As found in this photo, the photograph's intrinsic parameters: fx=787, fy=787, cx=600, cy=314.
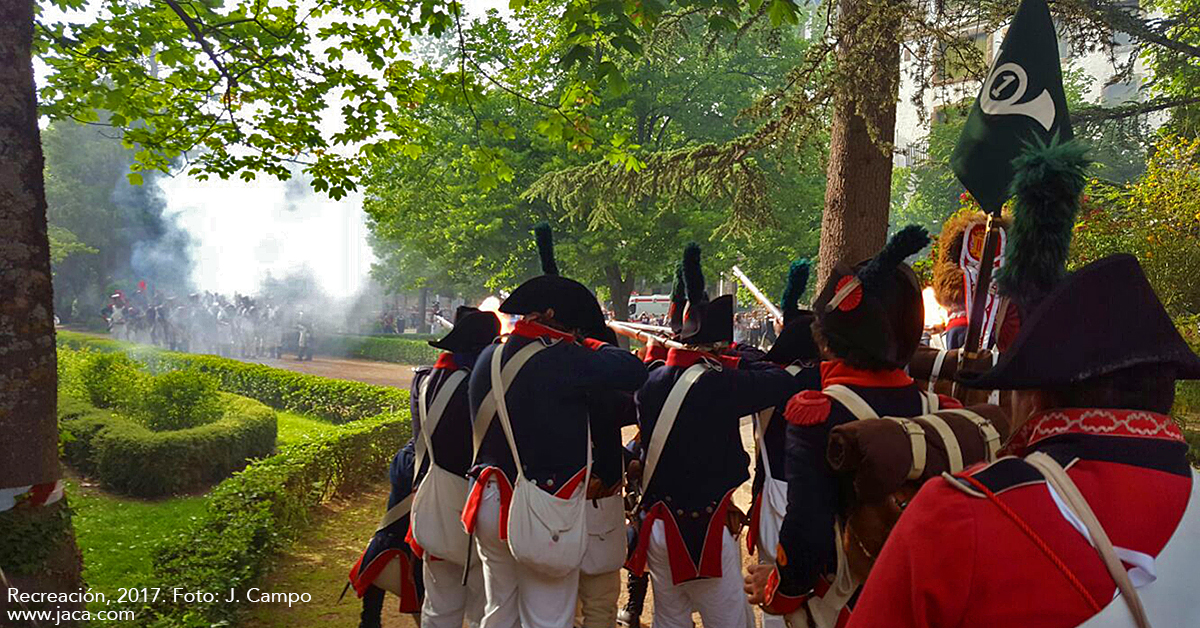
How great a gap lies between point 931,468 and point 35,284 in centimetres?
453

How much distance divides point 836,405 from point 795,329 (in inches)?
72.2

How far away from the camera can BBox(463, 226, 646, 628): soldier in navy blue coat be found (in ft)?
14.2

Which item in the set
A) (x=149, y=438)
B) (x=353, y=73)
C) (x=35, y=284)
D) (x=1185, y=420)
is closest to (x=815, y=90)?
(x=353, y=73)

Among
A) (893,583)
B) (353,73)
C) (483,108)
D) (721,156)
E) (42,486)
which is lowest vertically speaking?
(42,486)

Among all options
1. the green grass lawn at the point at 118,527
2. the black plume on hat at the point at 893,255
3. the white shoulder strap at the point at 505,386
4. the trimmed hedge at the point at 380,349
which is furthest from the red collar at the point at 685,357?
the trimmed hedge at the point at 380,349

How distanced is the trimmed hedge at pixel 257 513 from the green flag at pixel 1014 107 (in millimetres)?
5273

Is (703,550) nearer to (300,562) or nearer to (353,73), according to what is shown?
(300,562)

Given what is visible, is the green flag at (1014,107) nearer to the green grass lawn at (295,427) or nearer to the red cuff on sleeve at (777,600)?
the red cuff on sleeve at (777,600)

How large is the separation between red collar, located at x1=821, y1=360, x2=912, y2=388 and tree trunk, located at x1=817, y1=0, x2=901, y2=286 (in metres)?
3.92

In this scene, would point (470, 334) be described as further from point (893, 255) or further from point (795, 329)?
point (893, 255)

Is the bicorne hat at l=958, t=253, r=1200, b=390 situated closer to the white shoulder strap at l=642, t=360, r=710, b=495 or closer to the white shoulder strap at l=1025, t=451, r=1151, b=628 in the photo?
the white shoulder strap at l=1025, t=451, r=1151, b=628

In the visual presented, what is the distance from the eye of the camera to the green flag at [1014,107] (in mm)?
4250

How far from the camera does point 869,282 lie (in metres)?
3.18

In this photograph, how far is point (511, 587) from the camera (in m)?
4.60
